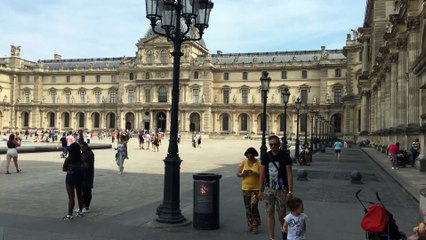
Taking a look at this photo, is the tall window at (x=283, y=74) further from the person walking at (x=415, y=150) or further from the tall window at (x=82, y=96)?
the person walking at (x=415, y=150)

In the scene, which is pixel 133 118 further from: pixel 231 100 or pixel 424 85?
pixel 424 85

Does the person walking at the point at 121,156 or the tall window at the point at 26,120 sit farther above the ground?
the tall window at the point at 26,120

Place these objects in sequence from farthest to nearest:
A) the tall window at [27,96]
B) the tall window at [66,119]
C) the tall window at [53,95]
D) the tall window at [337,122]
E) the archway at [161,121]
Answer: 1. the tall window at [27,96]
2. the tall window at [53,95]
3. the tall window at [66,119]
4. the archway at [161,121]
5. the tall window at [337,122]

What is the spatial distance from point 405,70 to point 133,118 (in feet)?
246

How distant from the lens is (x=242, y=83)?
9119 cm

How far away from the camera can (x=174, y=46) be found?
9125mm

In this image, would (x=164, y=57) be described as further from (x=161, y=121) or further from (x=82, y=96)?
(x=82, y=96)

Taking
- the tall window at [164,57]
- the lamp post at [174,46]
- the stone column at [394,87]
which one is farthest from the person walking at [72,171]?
the tall window at [164,57]

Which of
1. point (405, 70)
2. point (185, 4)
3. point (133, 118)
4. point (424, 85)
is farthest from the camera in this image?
point (133, 118)

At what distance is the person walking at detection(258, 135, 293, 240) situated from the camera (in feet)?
24.4

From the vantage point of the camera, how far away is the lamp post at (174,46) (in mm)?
8711

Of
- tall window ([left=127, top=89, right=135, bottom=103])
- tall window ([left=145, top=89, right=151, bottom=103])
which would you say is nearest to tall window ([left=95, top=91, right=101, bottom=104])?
tall window ([left=127, top=89, right=135, bottom=103])

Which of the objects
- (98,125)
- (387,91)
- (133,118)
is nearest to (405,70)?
(387,91)

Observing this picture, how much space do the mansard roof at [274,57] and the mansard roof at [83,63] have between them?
21.2 metres
